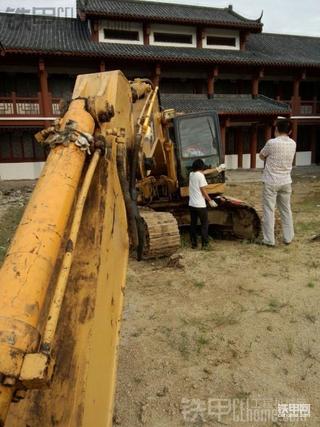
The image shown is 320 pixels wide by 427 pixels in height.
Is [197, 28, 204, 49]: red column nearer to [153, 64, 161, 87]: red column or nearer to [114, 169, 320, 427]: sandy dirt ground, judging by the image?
[153, 64, 161, 87]: red column

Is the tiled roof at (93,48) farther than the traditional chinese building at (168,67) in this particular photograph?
No

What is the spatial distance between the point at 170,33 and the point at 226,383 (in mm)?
19203

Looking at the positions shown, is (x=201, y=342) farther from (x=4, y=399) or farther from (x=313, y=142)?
(x=313, y=142)

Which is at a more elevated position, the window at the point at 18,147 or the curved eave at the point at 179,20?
the curved eave at the point at 179,20

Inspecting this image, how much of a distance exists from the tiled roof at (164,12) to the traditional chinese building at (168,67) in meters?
0.05

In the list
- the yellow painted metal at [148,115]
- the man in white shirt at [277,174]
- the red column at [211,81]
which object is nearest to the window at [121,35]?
the red column at [211,81]

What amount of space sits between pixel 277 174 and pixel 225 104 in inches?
530

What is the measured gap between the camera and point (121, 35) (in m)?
18.4

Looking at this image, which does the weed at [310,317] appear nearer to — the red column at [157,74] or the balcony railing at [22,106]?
the balcony railing at [22,106]

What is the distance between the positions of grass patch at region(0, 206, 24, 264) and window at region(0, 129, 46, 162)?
7.39 metres

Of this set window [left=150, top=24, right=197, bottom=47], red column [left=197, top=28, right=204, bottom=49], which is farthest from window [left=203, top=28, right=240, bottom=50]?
window [left=150, top=24, right=197, bottom=47]

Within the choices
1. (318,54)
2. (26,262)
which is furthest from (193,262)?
(318,54)

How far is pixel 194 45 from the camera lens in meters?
19.6

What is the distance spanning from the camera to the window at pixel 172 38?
19122 mm
